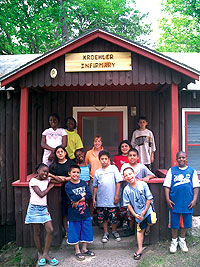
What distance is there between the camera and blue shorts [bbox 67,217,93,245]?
4.03 metres

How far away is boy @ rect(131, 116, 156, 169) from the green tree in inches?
542

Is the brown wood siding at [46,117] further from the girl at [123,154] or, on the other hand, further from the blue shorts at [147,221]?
the blue shorts at [147,221]

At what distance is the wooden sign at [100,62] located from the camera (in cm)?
468

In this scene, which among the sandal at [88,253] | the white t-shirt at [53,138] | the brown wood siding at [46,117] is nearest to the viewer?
the sandal at [88,253]

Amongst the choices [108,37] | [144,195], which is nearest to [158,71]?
[108,37]

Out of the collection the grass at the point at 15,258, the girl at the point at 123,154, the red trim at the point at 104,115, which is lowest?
the grass at the point at 15,258

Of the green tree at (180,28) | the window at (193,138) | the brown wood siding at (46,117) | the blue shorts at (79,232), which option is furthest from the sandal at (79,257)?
the green tree at (180,28)

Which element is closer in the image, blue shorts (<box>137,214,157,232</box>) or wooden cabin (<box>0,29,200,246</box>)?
blue shorts (<box>137,214,157,232</box>)

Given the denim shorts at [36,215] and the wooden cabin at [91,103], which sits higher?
the wooden cabin at [91,103]

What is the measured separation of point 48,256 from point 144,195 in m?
1.91

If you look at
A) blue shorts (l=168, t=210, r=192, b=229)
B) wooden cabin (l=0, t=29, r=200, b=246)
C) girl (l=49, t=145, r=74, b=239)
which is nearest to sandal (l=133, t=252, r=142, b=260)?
wooden cabin (l=0, t=29, r=200, b=246)

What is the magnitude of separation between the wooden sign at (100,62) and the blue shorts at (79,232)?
281cm

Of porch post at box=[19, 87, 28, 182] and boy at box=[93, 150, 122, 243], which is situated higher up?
porch post at box=[19, 87, 28, 182]

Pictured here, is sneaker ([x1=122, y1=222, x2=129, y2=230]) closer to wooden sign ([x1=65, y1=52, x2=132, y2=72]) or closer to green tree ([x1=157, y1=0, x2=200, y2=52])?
wooden sign ([x1=65, y1=52, x2=132, y2=72])
